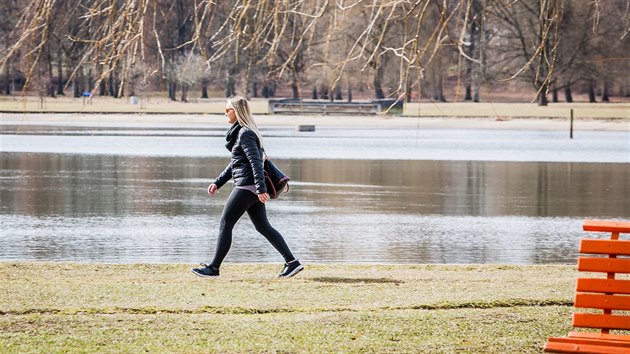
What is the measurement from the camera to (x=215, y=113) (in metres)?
68.1

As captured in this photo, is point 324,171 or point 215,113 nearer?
point 324,171

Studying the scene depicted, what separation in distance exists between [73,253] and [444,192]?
37.7ft

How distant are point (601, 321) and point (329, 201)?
1522 cm

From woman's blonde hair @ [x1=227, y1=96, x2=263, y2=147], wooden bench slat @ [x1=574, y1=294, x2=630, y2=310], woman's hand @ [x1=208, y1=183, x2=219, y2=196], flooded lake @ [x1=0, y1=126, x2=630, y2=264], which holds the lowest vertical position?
flooded lake @ [x1=0, y1=126, x2=630, y2=264]

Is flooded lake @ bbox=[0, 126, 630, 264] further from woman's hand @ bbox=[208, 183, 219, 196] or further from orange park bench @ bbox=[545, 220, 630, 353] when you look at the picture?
orange park bench @ bbox=[545, 220, 630, 353]

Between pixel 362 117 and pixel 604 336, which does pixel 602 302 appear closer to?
pixel 604 336

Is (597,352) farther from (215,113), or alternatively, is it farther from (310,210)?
(215,113)

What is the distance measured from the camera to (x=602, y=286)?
6.88 meters

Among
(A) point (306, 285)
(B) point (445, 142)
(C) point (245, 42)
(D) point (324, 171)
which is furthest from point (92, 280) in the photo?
(B) point (445, 142)

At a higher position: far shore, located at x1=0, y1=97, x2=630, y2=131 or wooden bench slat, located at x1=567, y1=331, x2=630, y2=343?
wooden bench slat, located at x1=567, y1=331, x2=630, y2=343

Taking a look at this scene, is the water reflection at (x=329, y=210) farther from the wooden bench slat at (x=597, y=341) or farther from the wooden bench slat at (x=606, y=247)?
the wooden bench slat at (x=606, y=247)

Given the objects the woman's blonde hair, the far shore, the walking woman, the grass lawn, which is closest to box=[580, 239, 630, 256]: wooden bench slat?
the grass lawn

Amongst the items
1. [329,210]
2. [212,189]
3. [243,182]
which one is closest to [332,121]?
[329,210]

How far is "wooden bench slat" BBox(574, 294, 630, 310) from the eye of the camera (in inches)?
271
